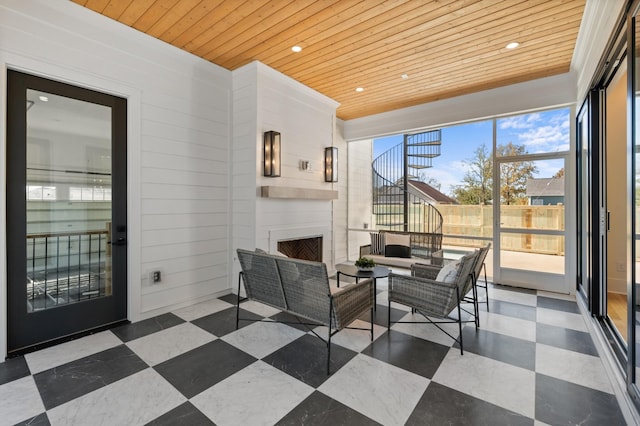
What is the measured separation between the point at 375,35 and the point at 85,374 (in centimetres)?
399

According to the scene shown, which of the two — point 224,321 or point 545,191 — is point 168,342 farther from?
point 545,191

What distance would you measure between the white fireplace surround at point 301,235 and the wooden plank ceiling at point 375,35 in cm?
223

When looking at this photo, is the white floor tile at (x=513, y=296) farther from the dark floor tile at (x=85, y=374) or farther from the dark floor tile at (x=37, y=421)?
the dark floor tile at (x=37, y=421)

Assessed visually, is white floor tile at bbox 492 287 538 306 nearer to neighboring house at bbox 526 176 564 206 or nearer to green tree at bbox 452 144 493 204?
neighboring house at bbox 526 176 564 206

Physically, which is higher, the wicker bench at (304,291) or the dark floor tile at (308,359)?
the wicker bench at (304,291)

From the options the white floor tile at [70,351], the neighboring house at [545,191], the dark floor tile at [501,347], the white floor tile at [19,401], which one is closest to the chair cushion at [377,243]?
the neighboring house at [545,191]

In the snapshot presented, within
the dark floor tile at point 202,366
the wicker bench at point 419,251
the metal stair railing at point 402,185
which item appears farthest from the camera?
the metal stair railing at point 402,185

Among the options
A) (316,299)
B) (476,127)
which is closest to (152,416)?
(316,299)

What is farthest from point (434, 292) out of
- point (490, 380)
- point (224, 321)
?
point (224, 321)

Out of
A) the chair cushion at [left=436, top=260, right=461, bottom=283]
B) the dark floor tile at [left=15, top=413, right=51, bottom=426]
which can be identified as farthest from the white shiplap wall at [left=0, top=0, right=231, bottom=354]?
the chair cushion at [left=436, top=260, right=461, bottom=283]

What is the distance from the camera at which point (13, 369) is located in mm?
2295

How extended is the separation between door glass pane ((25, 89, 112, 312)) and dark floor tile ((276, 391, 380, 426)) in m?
2.43

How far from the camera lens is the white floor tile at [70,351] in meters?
2.38

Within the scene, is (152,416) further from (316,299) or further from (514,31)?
(514,31)
